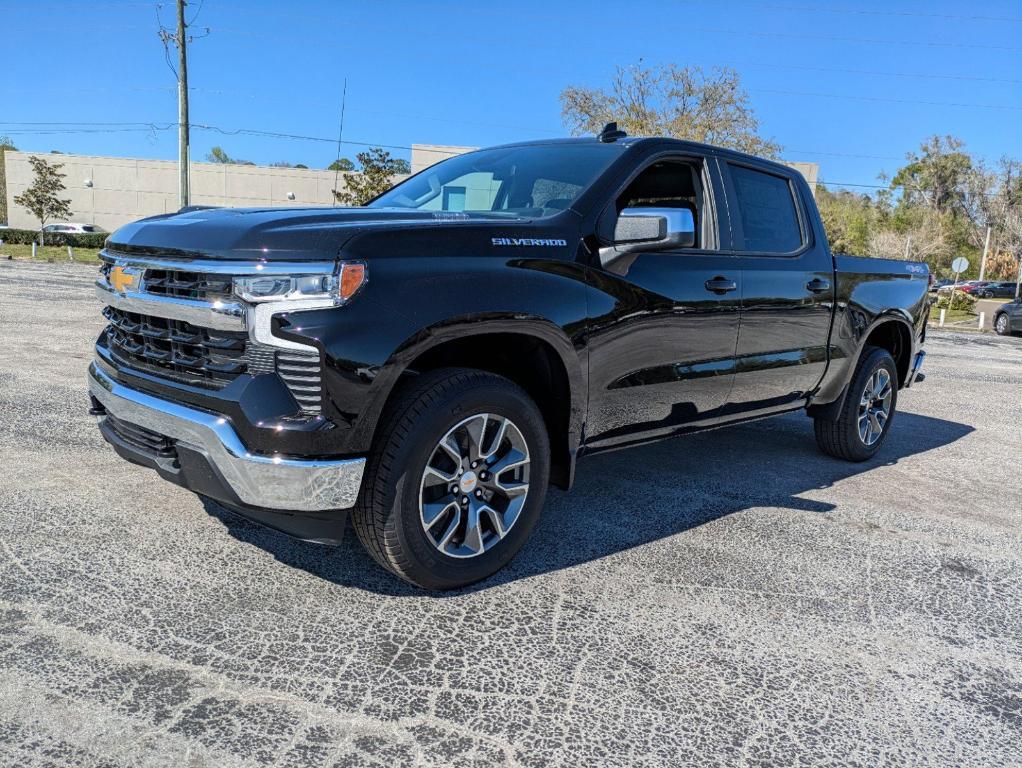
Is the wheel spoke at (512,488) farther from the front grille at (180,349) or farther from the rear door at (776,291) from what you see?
the rear door at (776,291)

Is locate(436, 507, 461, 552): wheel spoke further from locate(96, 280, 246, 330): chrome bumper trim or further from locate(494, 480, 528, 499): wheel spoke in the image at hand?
locate(96, 280, 246, 330): chrome bumper trim

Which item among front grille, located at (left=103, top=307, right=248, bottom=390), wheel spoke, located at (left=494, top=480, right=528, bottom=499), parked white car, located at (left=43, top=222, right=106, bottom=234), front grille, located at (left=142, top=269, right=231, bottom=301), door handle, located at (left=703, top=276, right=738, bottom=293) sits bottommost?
wheel spoke, located at (left=494, top=480, right=528, bottom=499)

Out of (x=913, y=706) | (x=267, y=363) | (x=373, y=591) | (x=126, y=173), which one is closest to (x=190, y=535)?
(x=373, y=591)

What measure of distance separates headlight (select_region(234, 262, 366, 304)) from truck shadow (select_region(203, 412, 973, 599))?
1219 mm

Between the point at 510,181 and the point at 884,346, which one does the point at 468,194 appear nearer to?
the point at 510,181

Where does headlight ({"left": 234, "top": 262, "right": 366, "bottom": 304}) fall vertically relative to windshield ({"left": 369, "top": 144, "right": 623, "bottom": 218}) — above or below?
below

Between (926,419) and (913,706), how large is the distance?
583cm

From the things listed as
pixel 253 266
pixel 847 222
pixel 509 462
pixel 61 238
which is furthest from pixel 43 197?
pixel 847 222

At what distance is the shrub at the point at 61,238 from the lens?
1797 inches

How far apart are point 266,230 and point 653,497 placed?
271cm

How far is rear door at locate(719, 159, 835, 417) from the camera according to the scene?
4.45 m

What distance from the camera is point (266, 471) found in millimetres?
2674

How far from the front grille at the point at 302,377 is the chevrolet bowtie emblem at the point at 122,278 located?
90 cm

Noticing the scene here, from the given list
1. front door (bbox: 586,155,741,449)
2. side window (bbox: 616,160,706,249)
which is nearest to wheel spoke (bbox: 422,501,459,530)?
front door (bbox: 586,155,741,449)
